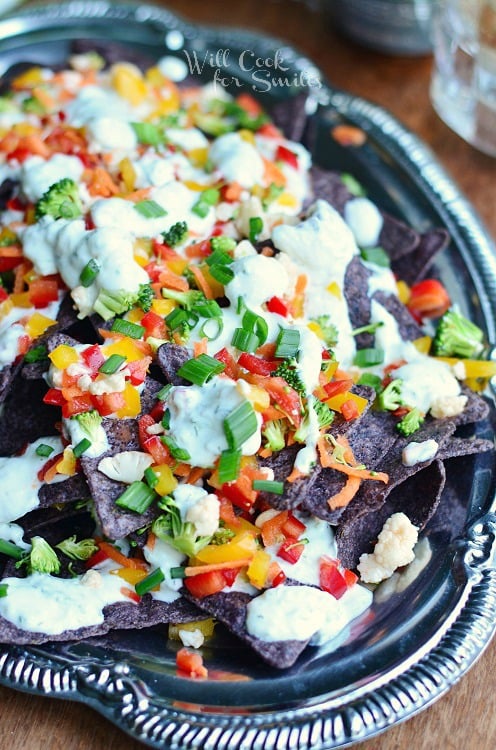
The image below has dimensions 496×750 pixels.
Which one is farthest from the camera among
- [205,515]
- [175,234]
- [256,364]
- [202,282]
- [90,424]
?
[175,234]

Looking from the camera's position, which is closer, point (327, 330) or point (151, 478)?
point (151, 478)

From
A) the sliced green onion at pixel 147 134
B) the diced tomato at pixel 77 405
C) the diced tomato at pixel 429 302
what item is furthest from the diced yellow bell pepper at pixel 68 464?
the diced tomato at pixel 429 302

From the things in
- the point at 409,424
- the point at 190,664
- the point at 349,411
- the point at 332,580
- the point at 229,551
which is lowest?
the point at 190,664

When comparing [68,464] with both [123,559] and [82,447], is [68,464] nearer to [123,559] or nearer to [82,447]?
[82,447]

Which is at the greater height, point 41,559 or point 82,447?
point 82,447

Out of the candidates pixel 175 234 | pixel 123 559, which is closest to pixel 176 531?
pixel 123 559

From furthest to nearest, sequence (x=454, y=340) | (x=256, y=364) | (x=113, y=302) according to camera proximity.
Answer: (x=454, y=340) → (x=113, y=302) → (x=256, y=364)

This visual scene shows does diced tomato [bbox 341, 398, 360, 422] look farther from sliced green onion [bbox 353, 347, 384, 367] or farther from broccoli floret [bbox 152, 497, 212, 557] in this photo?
broccoli floret [bbox 152, 497, 212, 557]
